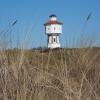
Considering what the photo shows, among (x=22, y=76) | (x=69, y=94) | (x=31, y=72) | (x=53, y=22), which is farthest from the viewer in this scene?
(x=53, y=22)

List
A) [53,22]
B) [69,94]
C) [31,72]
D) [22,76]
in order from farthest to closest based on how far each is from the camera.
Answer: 1. [53,22]
2. [31,72]
3. [22,76]
4. [69,94]

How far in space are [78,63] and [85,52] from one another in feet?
0.47

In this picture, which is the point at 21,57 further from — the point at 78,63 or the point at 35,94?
the point at 78,63

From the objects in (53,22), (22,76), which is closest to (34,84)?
(22,76)

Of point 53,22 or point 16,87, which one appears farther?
point 53,22

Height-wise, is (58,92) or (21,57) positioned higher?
(21,57)

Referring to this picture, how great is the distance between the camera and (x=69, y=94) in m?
2.77

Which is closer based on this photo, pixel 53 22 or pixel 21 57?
pixel 21 57

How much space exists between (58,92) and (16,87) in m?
0.36

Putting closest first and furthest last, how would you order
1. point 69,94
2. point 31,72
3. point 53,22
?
point 69,94
point 31,72
point 53,22

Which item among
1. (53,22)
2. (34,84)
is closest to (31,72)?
(34,84)

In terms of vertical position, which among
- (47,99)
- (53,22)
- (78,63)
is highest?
(53,22)

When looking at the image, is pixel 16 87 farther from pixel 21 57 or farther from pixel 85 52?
pixel 85 52

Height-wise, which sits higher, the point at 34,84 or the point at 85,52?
the point at 85,52
